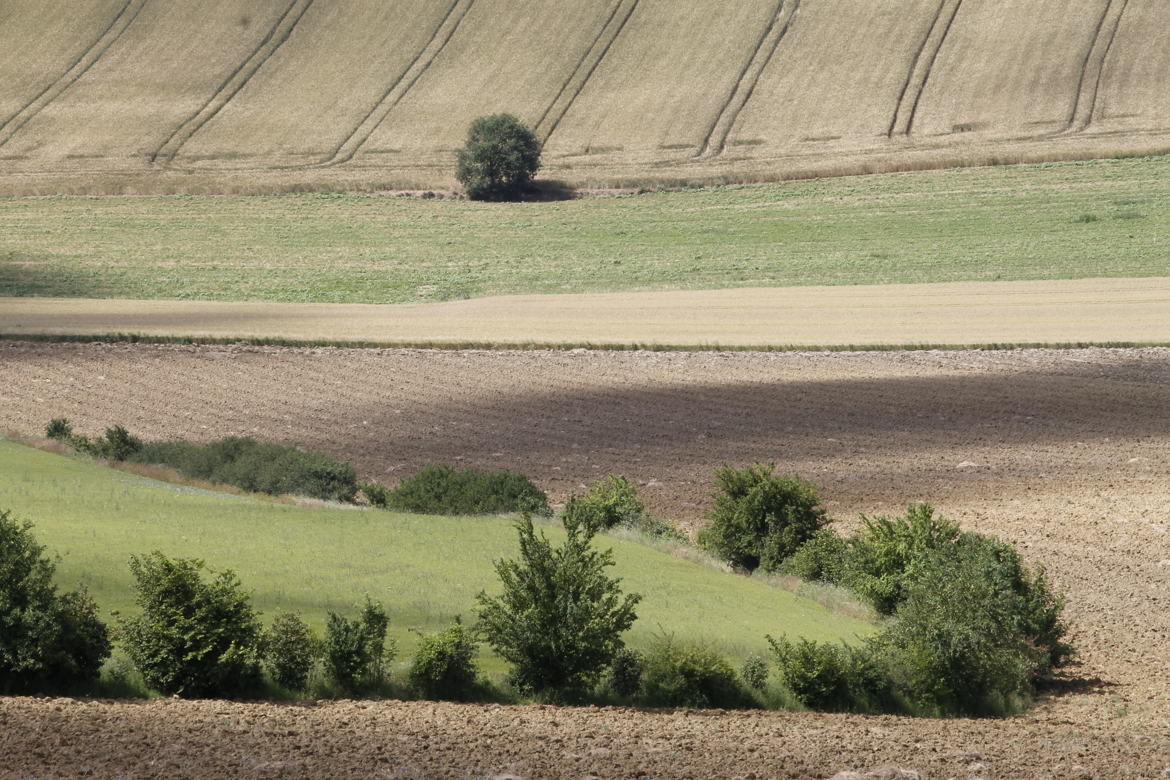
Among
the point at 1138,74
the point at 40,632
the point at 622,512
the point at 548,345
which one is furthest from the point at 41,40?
the point at 40,632

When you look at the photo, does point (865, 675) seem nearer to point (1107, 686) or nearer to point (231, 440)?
point (1107, 686)

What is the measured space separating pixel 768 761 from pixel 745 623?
6672mm

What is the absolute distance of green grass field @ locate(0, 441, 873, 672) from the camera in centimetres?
2488

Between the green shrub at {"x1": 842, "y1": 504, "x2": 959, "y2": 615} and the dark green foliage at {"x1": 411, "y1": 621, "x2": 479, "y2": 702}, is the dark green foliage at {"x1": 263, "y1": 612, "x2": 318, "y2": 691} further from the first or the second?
the green shrub at {"x1": 842, "y1": 504, "x2": 959, "y2": 615}

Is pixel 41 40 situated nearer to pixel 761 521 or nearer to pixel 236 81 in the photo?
pixel 236 81

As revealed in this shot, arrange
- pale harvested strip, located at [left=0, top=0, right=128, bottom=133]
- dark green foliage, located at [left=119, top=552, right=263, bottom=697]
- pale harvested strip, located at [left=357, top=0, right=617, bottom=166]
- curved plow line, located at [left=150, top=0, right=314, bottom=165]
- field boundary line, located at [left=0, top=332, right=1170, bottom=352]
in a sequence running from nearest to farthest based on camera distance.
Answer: dark green foliage, located at [left=119, top=552, right=263, bottom=697], field boundary line, located at [left=0, top=332, right=1170, bottom=352], pale harvested strip, located at [left=357, top=0, right=617, bottom=166], curved plow line, located at [left=150, top=0, right=314, bottom=165], pale harvested strip, located at [left=0, top=0, right=128, bottom=133]

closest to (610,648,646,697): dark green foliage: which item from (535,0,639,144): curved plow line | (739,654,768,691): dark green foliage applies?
(739,654,768,691): dark green foliage

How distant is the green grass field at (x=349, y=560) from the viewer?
81.6 feet

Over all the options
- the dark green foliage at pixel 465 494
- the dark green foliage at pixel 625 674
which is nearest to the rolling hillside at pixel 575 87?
the dark green foliage at pixel 465 494

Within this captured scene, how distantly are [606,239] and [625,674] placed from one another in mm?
70012

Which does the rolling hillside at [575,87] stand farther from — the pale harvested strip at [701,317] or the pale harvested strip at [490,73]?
the pale harvested strip at [701,317]

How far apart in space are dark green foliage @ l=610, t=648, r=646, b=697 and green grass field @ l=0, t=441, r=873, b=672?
1.63 metres

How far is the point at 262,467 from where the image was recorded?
37.2 m

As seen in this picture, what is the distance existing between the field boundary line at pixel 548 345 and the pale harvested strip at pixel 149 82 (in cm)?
5510
